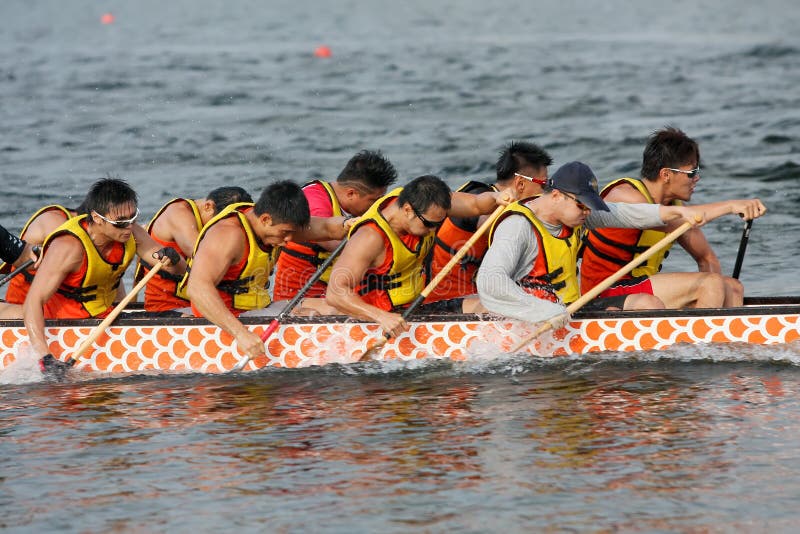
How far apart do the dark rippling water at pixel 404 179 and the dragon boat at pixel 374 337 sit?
14 cm

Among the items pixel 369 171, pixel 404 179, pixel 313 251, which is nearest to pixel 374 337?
pixel 313 251

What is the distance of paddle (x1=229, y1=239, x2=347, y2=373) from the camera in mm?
8727

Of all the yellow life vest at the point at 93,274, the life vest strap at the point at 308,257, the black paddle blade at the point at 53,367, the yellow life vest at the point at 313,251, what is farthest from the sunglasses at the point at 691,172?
the black paddle blade at the point at 53,367

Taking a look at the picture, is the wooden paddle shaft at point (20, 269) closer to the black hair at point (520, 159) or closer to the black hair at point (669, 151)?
the black hair at point (520, 159)

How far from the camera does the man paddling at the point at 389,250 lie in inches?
331

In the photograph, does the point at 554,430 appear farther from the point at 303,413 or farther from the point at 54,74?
the point at 54,74

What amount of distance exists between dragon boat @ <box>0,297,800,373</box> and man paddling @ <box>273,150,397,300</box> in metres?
0.59

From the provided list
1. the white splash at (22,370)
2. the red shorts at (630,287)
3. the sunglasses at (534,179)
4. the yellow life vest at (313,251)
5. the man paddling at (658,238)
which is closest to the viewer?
the man paddling at (658,238)

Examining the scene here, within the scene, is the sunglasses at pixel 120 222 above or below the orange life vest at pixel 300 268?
above

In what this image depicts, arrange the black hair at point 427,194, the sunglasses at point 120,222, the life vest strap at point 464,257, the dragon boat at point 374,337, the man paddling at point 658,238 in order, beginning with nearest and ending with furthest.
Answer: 1. the black hair at point 427,194
2. the dragon boat at point 374,337
3. the sunglasses at point 120,222
4. the man paddling at point 658,238
5. the life vest strap at point 464,257

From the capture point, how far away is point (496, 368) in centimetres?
888

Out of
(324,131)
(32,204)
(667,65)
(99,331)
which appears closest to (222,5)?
(667,65)

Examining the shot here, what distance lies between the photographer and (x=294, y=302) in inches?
349

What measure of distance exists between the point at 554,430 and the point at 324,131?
16925 millimetres
